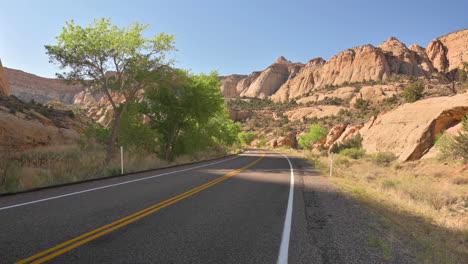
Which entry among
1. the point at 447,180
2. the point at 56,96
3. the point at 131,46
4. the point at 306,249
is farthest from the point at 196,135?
the point at 56,96

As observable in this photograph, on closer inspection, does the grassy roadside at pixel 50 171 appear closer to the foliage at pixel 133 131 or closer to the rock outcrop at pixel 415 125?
the foliage at pixel 133 131

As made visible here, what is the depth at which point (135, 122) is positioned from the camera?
711 inches

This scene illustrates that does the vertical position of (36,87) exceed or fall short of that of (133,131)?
it exceeds it

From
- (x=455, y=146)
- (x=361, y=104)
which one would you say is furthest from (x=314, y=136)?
(x=455, y=146)

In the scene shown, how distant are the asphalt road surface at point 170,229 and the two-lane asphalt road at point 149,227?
1cm

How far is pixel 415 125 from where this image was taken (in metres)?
21.4

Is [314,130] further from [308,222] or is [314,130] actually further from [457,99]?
[308,222]

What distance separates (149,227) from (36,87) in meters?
165

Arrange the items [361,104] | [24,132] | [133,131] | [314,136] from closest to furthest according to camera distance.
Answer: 1. [133,131]
2. [24,132]
3. [314,136]
4. [361,104]

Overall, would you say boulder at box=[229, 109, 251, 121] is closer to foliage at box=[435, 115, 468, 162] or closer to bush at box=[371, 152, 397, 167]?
bush at box=[371, 152, 397, 167]

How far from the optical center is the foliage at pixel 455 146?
48.0 ft

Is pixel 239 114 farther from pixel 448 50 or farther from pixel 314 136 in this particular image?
pixel 448 50

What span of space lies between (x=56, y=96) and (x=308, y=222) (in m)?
172

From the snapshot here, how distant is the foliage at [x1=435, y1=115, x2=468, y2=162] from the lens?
14.6 meters
